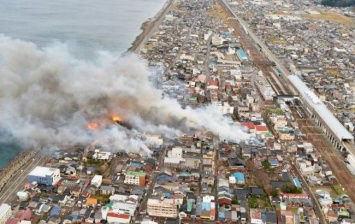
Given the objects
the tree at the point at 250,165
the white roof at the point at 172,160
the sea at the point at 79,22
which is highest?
the white roof at the point at 172,160

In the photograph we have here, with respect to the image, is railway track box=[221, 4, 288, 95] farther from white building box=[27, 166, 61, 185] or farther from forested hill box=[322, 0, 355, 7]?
forested hill box=[322, 0, 355, 7]

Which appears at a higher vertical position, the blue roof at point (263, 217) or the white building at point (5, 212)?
the white building at point (5, 212)

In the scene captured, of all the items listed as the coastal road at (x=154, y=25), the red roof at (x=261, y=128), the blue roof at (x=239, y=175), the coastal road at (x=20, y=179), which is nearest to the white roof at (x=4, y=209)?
the coastal road at (x=20, y=179)

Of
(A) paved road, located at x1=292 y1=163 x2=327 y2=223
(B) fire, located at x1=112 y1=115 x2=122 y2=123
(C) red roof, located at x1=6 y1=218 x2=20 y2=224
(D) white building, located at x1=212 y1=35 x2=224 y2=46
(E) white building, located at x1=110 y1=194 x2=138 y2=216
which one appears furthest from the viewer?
(D) white building, located at x1=212 y1=35 x2=224 y2=46

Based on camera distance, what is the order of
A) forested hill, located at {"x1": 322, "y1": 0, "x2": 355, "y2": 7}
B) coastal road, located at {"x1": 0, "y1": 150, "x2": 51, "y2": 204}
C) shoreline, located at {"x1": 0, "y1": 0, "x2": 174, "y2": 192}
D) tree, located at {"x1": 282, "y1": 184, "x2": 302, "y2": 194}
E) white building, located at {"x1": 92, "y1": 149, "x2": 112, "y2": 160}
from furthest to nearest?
forested hill, located at {"x1": 322, "y1": 0, "x2": 355, "y2": 7} → white building, located at {"x1": 92, "y1": 149, "x2": 112, "y2": 160} → shoreline, located at {"x1": 0, "y1": 0, "x2": 174, "y2": 192} → tree, located at {"x1": 282, "y1": 184, "x2": 302, "y2": 194} → coastal road, located at {"x1": 0, "y1": 150, "x2": 51, "y2": 204}

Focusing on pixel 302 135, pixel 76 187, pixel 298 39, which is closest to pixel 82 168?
pixel 76 187

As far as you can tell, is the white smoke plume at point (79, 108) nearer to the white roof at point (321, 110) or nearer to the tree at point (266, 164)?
the tree at point (266, 164)

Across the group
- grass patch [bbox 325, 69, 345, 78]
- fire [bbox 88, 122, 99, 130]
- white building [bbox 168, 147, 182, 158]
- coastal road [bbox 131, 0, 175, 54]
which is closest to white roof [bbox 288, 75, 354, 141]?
grass patch [bbox 325, 69, 345, 78]
